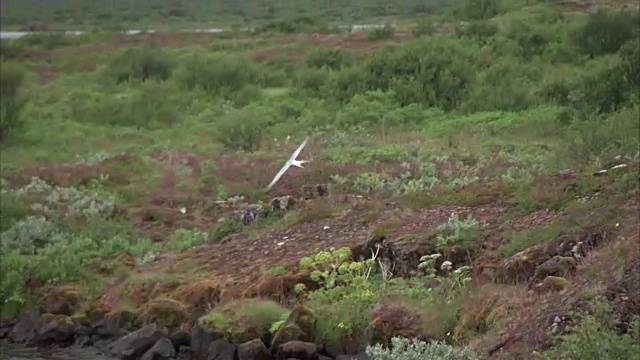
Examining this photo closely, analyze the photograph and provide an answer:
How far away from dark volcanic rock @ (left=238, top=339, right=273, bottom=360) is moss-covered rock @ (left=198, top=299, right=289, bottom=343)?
0.32 m

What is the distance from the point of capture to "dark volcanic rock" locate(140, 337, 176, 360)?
1145 centimetres

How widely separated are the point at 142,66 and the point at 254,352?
2461 centimetres

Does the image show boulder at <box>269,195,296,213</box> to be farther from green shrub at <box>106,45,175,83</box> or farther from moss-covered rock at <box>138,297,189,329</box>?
green shrub at <box>106,45,175,83</box>

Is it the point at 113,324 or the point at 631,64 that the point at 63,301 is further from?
the point at 631,64

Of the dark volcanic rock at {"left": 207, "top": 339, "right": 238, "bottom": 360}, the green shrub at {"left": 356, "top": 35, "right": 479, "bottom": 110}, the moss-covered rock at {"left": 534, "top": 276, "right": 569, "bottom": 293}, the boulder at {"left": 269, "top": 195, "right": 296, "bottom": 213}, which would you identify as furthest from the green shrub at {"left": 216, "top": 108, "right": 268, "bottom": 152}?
the moss-covered rock at {"left": 534, "top": 276, "right": 569, "bottom": 293}

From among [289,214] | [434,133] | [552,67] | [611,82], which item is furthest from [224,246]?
[552,67]

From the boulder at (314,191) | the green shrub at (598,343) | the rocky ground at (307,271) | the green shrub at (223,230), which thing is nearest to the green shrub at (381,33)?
the rocky ground at (307,271)

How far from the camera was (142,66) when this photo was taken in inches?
1340

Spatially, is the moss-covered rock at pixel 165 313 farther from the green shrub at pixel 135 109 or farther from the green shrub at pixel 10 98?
the green shrub at pixel 135 109

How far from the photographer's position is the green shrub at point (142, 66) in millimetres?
33625

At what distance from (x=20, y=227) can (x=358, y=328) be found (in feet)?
24.1

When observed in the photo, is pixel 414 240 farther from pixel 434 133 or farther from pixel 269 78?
pixel 269 78

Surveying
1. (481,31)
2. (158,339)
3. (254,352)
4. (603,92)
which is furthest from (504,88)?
(254,352)

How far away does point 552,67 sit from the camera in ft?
90.5
